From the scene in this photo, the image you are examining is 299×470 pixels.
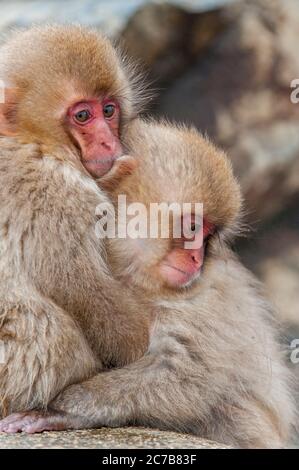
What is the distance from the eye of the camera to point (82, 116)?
4.81 m

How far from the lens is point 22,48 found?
485cm

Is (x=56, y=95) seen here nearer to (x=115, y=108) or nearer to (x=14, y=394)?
(x=115, y=108)

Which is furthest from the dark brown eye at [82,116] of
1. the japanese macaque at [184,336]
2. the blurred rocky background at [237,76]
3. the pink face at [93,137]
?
the blurred rocky background at [237,76]

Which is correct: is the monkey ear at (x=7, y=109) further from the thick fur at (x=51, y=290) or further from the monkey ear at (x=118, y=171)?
the monkey ear at (x=118, y=171)

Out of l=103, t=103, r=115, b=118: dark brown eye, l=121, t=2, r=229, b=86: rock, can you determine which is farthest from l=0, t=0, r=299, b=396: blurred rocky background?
l=103, t=103, r=115, b=118: dark brown eye

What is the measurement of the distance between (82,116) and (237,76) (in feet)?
12.5

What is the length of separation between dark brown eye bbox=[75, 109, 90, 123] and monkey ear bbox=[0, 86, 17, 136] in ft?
0.94

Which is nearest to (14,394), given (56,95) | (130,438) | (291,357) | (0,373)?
(0,373)

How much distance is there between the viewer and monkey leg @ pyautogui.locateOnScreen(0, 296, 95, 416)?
440 cm

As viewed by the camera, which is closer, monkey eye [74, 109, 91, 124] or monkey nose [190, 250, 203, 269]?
monkey nose [190, 250, 203, 269]

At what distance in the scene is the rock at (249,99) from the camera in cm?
838

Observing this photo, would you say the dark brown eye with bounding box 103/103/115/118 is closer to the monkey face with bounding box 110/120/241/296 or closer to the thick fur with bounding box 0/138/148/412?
the monkey face with bounding box 110/120/241/296

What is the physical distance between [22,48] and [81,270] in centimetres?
112

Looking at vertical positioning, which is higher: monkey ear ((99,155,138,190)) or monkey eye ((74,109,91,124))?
monkey eye ((74,109,91,124))
